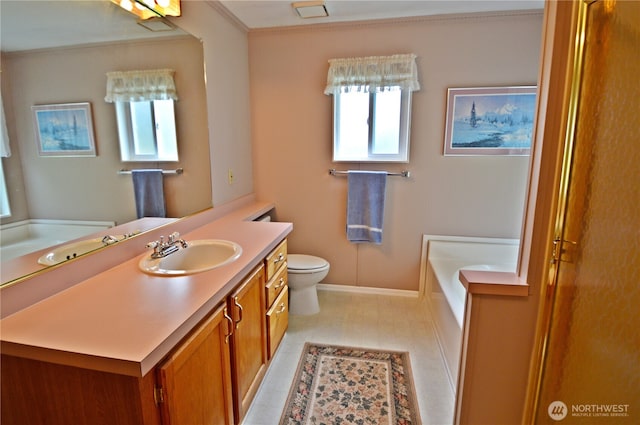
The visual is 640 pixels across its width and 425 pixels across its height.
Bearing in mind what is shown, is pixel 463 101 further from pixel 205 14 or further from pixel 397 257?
pixel 205 14

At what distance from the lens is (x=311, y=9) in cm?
233

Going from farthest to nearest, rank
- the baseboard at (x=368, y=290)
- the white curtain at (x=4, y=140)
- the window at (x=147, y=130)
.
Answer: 1. the baseboard at (x=368, y=290)
2. the window at (x=147, y=130)
3. the white curtain at (x=4, y=140)

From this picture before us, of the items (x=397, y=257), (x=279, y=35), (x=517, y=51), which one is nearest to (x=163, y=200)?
(x=279, y=35)

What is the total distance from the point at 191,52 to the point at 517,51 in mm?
A: 2313

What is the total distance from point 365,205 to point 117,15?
203 cm

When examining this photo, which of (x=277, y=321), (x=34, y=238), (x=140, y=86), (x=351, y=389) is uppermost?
(x=140, y=86)

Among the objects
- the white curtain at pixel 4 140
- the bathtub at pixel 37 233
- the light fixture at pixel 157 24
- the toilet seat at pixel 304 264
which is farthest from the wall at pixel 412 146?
the white curtain at pixel 4 140

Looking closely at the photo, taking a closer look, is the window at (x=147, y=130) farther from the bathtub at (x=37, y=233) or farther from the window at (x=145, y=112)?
the bathtub at (x=37, y=233)

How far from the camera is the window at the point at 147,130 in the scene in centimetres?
153

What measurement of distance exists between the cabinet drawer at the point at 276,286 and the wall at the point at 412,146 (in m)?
0.93

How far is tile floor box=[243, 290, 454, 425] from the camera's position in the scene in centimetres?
171

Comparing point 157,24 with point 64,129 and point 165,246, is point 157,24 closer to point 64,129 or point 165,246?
point 64,129

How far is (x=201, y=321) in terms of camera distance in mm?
1141

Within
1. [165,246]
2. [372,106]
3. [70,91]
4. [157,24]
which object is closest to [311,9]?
[372,106]
